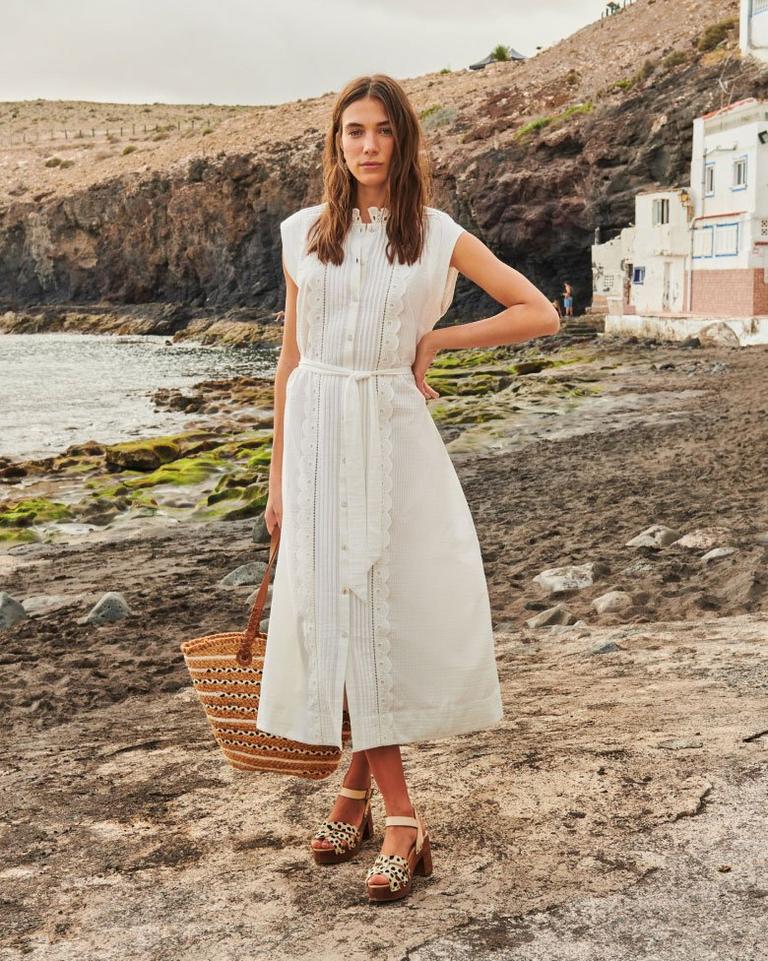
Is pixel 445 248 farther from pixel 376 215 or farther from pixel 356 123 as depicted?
pixel 356 123

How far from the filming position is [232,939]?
2893 millimetres

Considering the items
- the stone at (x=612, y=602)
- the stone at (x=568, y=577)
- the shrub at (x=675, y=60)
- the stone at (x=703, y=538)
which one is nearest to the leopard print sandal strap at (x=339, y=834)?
the stone at (x=612, y=602)

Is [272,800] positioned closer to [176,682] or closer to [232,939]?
[232,939]

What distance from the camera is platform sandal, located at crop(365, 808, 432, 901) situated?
9.95 ft

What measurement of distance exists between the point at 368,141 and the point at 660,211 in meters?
38.0

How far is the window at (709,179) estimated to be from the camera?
3616cm

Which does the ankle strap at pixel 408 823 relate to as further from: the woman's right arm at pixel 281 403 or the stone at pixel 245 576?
the stone at pixel 245 576

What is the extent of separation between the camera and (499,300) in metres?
3.22

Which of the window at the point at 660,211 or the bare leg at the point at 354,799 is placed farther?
the window at the point at 660,211

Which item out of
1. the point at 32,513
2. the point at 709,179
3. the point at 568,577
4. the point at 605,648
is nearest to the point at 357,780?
the point at 605,648

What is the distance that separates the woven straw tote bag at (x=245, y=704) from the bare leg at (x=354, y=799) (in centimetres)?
6

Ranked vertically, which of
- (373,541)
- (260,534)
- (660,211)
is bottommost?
(260,534)

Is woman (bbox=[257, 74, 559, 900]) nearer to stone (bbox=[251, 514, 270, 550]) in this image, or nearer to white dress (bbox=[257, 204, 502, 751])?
white dress (bbox=[257, 204, 502, 751])

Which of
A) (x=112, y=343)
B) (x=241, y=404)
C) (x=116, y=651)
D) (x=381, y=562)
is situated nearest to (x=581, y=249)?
(x=112, y=343)
